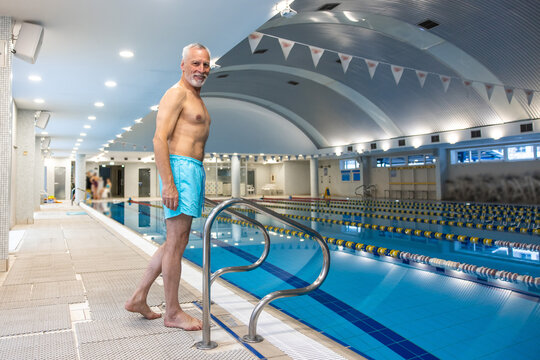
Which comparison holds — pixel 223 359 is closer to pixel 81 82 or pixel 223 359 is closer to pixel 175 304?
pixel 175 304

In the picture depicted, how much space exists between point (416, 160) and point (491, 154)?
402 centimetres

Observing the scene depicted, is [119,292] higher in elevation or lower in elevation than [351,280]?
higher

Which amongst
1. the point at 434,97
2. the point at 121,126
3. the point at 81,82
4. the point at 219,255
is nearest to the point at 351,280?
the point at 219,255

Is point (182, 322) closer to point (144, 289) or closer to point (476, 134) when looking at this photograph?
point (144, 289)

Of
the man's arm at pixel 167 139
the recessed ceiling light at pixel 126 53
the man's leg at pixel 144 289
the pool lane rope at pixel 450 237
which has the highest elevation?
the recessed ceiling light at pixel 126 53

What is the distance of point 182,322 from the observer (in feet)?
7.36

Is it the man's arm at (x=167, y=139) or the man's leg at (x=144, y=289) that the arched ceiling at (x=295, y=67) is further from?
the man's leg at (x=144, y=289)

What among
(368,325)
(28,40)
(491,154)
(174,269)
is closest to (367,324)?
(368,325)

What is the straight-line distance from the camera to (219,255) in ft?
22.3

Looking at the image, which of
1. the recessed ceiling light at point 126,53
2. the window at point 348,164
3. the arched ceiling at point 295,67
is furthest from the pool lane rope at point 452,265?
the window at point 348,164

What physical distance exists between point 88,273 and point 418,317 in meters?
3.25

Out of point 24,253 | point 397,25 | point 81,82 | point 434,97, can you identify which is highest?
point 397,25

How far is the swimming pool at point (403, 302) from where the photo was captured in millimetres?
3023

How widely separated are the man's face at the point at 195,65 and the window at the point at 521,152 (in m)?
16.8
